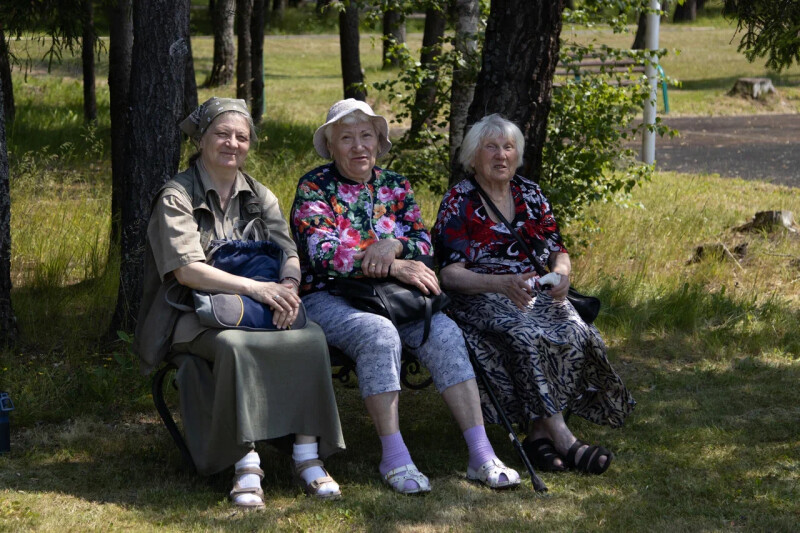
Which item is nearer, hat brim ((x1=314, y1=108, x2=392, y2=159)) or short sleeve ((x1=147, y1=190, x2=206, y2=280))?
short sleeve ((x1=147, y1=190, x2=206, y2=280))

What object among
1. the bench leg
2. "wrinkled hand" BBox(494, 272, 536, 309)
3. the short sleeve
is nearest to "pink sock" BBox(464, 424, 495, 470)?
"wrinkled hand" BBox(494, 272, 536, 309)

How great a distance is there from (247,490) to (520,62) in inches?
113

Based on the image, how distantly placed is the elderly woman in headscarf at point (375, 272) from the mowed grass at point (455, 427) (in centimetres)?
20

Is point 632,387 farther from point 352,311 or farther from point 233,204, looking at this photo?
point 233,204

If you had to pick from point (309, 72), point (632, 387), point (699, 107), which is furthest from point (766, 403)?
point (309, 72)

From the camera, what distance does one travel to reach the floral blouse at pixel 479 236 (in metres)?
4.61

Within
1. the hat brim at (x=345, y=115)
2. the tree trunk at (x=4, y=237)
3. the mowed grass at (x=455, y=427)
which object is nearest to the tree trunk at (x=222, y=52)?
the mowed grass at (x=455, y=427)

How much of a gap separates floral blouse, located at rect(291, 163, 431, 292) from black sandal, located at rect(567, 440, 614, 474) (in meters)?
1.07

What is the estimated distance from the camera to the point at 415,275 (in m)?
4.24

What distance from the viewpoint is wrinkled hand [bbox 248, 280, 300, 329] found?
3938 mm

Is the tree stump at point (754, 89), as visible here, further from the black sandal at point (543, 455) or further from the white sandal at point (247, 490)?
the white sandal at point (247, 490)

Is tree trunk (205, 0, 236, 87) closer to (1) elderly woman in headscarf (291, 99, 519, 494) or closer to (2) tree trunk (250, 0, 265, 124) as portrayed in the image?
(2) tree trunk (250, 0, 265, 124)

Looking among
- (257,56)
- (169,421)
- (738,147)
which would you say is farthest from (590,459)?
(738,147)

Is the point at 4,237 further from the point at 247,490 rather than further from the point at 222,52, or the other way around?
the point at 222,52
